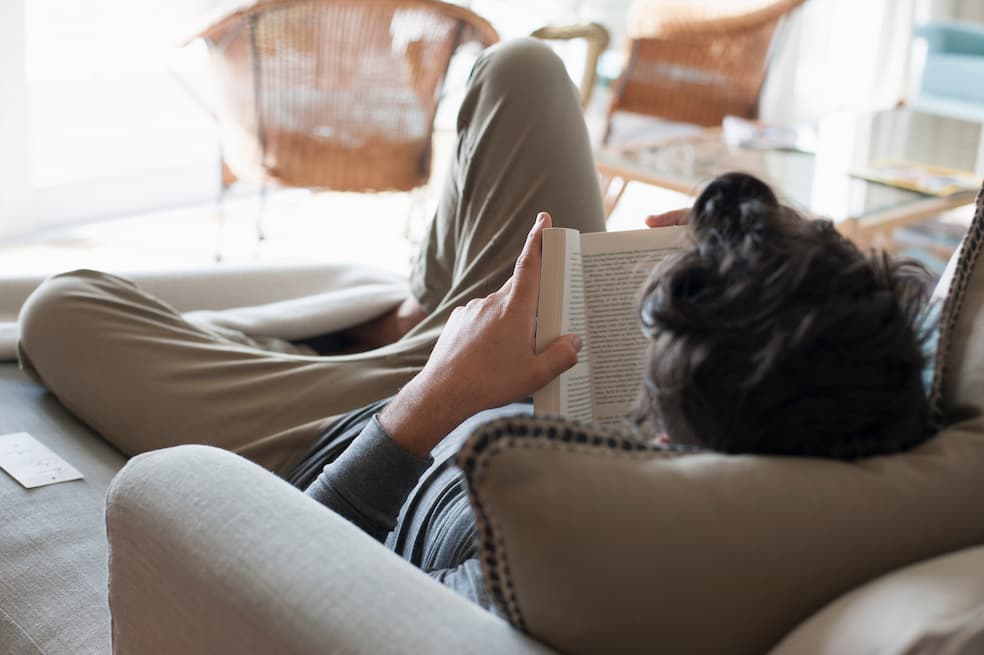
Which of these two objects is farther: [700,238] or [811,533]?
[700,238]

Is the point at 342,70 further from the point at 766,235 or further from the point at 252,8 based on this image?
the point at 766,235

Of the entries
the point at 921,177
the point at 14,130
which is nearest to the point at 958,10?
the point at 921,177

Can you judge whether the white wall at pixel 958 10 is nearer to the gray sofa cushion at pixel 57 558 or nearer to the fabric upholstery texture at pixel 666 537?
the gray sofa cushion at pixel 57 558

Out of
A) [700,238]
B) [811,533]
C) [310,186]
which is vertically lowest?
[310,186]

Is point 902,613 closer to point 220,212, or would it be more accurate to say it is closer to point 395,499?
point 395,499

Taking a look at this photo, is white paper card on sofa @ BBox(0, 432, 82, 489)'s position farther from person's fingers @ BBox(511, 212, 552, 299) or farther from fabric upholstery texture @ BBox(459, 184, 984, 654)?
fabric upholstery texture @ BBox(459, 184, 984, 654)

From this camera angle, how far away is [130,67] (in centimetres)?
346

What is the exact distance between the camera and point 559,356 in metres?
0.94

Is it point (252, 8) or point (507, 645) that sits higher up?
point (252, 8)

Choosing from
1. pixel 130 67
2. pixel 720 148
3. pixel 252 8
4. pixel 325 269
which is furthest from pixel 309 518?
pixel 130 67

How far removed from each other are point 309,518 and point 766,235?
0.36 m

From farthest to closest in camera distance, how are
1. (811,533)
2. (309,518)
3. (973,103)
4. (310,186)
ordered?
(973,103), (310,186), (309,518), (811,533)

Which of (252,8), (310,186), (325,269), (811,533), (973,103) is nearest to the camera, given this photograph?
(811,533)

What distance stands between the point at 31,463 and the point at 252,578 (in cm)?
65
